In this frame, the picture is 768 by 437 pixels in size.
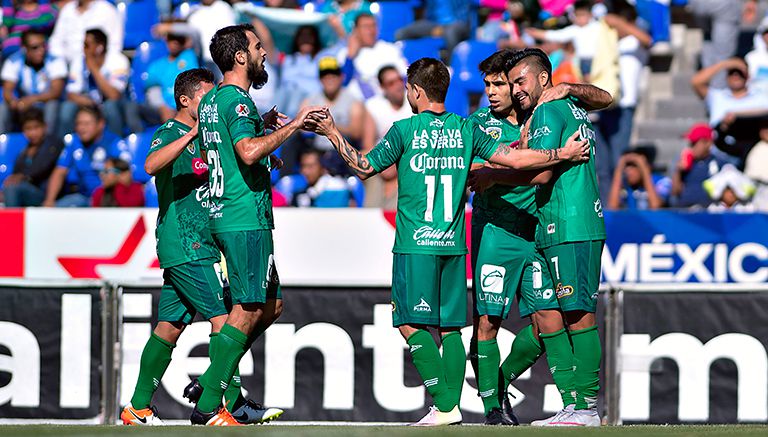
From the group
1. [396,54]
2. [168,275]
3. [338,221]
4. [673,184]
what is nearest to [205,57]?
[396,54]

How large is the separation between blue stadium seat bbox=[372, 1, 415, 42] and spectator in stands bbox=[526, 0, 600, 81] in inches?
63.8

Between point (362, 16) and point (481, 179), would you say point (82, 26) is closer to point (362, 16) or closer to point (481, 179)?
point (362, 16)

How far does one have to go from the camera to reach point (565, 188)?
756cm

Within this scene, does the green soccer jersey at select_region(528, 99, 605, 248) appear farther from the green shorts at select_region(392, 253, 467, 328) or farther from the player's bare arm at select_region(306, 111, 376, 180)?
the player's bare arm at select_region(306, 111, 376, 180)

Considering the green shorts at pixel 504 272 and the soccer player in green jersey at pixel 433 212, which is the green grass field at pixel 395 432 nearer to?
the soccer player in green jersey at pixel 433 212

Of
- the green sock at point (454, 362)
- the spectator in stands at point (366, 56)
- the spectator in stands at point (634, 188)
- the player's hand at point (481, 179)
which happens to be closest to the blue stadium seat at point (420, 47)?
the spectator in stands at point (366, 56)

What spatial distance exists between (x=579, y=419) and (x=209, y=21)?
27.6ft

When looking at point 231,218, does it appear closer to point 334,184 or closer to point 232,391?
point 232,391

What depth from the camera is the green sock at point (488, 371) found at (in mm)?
7902

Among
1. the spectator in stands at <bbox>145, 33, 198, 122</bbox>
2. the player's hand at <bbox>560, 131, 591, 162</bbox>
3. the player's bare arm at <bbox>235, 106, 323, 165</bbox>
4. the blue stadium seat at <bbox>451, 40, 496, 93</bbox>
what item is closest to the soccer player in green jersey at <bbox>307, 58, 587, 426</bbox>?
the player's hand at <bbox>560, 131, 591, 162</bbox>

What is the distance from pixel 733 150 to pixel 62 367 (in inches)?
307

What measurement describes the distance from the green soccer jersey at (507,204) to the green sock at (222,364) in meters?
1.72

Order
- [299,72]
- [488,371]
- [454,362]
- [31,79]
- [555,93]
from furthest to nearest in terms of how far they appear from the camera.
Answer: [31,79], [299,72], [488,371], [555,93], [454,362]

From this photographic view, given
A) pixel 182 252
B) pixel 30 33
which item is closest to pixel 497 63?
pixel 182 252
